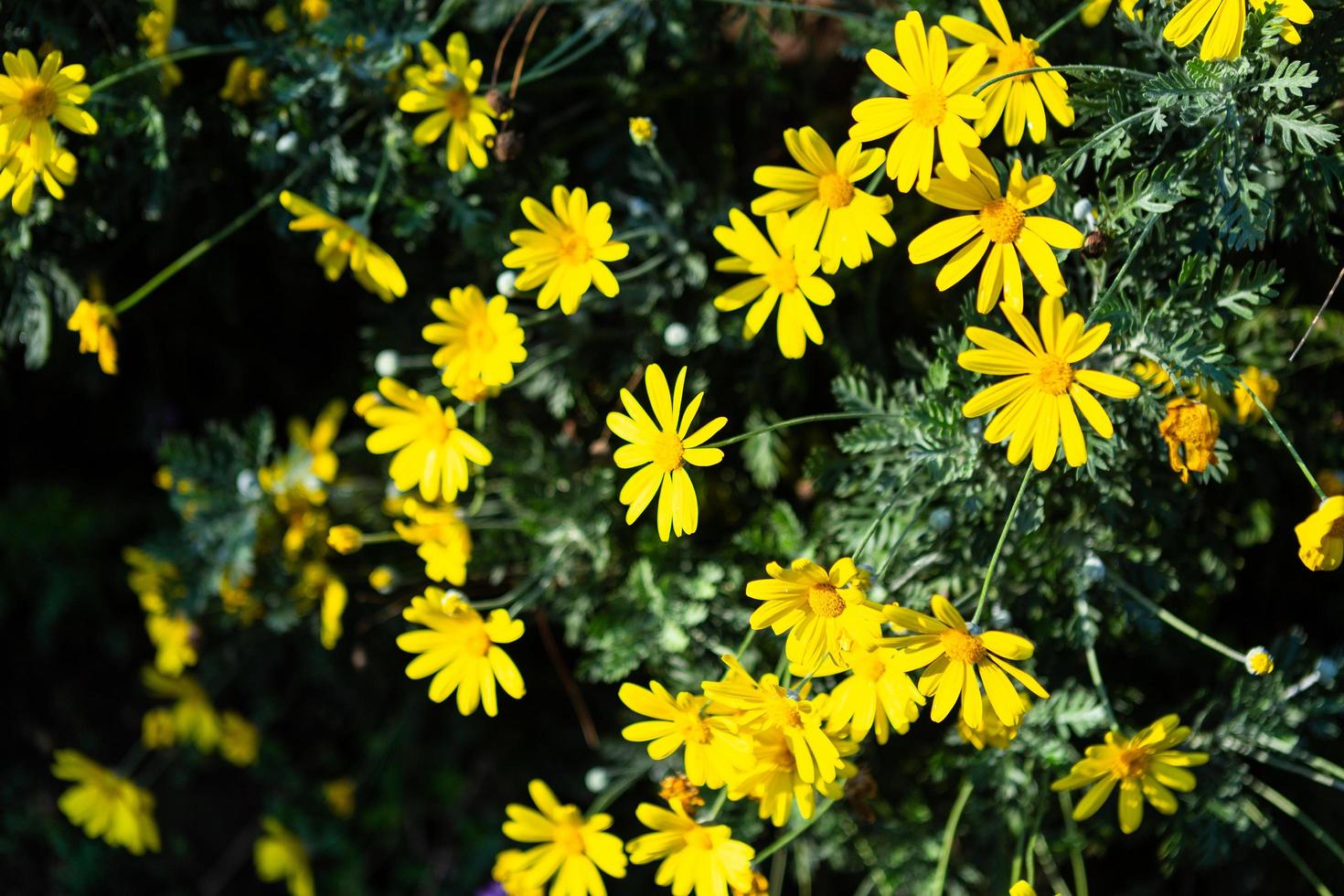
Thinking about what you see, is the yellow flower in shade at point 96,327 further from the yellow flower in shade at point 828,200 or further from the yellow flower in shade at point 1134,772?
the yellow flower in shade at point 1134,772

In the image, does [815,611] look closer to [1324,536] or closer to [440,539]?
[1324,536]

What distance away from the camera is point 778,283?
176 centimetres

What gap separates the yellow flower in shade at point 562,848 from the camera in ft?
6.08

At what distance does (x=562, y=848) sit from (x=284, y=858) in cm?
125

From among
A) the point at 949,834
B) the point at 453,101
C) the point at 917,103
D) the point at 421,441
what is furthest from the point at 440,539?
the point at 917,103

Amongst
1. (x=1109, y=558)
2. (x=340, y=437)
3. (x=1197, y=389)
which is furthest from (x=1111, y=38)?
(x=340, y=437)

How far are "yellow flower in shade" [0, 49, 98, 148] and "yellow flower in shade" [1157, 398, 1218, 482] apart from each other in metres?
1.73

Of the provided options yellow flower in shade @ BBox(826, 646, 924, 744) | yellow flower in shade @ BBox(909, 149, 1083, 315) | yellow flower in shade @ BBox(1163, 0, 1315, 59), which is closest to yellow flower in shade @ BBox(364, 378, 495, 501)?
yellow flower in shade @ BBox(826, 646, 924, 744)

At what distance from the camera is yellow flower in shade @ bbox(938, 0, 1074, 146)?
61.9 inches

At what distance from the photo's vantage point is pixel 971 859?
220 centimetres

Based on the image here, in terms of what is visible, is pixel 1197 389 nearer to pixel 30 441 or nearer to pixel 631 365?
pixel 631 365

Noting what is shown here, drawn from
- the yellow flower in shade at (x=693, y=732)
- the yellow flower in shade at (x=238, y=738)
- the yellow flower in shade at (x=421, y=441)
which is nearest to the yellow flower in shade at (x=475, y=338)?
the yellow flower in shade at (x=421, y=441)

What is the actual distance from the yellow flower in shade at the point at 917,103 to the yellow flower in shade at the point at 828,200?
0.19 feet

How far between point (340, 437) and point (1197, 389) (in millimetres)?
1980
